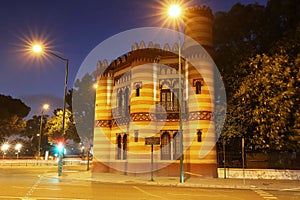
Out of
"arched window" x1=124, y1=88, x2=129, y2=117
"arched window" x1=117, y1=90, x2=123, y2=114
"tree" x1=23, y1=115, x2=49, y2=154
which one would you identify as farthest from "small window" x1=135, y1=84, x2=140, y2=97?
"tree" x1=23, y1=115, x2=49, y2=154

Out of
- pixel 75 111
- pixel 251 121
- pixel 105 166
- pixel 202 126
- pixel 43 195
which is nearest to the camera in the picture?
pixel 43 195

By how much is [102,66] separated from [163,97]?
733cm

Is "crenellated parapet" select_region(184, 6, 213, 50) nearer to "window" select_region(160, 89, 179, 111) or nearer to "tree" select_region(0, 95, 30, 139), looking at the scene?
"window" select_region(160, 89, 179, 111)

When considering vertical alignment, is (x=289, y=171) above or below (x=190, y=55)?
below

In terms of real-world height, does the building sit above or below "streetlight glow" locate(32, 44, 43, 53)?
below

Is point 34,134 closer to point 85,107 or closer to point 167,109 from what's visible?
point 85,107

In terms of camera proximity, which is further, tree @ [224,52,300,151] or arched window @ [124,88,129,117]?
arched window @ [124,88,129,117]

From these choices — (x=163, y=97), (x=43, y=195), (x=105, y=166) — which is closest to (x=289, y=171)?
(x=163, y=97)

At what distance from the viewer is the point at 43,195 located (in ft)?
41.7

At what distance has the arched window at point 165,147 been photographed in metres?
25.9

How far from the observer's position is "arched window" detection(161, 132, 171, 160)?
25.9 meters

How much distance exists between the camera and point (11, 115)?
5778cm

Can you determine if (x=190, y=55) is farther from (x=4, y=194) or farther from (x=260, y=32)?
(x=4, y=194)

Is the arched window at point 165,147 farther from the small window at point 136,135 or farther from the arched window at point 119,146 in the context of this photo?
the arched window at point 119,146
